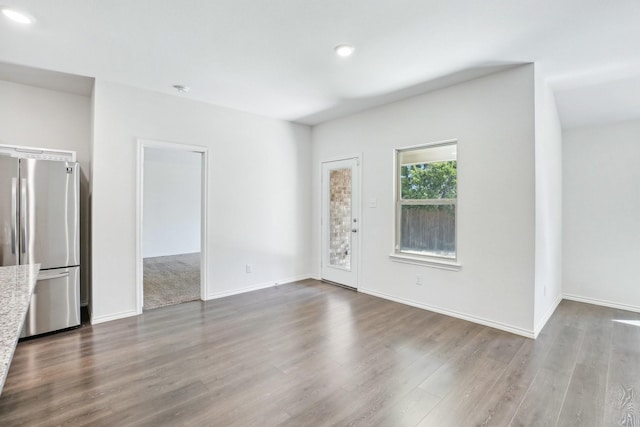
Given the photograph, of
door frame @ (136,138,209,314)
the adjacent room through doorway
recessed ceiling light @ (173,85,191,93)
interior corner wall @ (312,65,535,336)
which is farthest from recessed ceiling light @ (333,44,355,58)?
the adjacent room through doorway

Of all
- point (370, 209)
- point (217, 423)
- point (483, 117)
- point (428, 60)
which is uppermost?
point (428, 60)

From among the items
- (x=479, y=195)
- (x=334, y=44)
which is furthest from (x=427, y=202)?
(x=334, y=44)

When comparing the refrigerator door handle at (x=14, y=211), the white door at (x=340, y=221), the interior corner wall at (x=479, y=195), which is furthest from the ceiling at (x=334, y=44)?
the white door at (x=340, y=221)

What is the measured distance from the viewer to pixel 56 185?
10.6 feet

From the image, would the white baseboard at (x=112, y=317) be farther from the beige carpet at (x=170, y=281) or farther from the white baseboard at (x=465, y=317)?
the white baseboard at (x=465, y=317)

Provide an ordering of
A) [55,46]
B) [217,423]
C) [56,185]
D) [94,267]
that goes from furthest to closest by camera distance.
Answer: [94,267], [56,185], [55,46], [217,423]

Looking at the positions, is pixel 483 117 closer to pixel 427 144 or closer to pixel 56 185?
pixel 427 144

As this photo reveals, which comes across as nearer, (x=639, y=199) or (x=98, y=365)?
(x=98, y=365)

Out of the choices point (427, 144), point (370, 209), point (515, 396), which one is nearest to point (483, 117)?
point (427, 144)

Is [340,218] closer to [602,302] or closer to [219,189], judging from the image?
[219,189]

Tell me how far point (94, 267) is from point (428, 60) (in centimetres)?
412

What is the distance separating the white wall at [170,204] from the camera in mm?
7945

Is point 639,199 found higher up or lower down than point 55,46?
lower down

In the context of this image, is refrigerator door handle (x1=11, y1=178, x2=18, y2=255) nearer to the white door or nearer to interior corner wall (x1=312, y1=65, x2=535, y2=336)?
the white door
